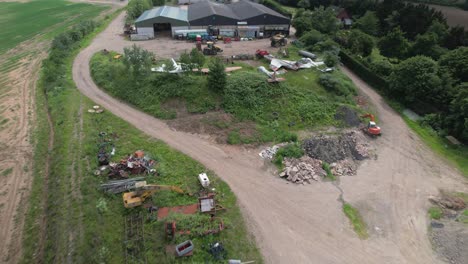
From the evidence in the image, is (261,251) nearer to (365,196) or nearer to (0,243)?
(365,196)

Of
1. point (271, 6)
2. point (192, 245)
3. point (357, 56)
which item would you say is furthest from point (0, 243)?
point (271, 6)

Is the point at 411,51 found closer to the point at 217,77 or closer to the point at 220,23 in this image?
the point at 220,23

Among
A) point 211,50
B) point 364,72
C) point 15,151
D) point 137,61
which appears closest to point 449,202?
point 364,72

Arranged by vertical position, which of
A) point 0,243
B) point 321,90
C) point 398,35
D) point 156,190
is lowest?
point 0,243

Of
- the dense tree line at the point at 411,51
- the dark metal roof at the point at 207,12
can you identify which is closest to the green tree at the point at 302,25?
the dense tree line at the point at 411,51

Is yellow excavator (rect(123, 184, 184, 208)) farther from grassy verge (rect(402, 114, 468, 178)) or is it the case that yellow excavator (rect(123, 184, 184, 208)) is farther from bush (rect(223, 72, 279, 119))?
grassy verge (rect(402, 114, 468, 178))
